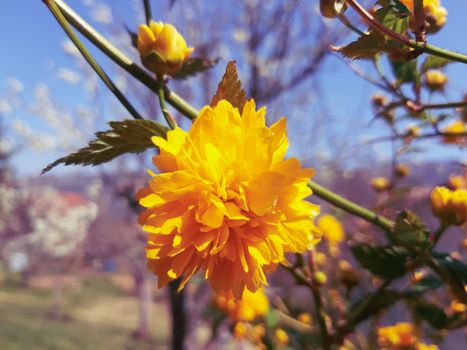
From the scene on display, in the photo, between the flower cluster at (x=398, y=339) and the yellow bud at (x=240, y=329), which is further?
the yellow bud at (x=240, y=329)

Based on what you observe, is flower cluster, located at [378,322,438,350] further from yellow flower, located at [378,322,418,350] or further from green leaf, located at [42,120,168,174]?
green leaf, located at [42,120,168,174]

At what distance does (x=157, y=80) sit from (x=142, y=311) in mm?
4284

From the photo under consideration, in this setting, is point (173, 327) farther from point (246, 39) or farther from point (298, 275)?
point (298, 275)

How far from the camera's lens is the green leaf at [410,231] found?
0.90ft

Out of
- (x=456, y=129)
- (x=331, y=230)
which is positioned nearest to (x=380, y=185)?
(x=331, y=230)

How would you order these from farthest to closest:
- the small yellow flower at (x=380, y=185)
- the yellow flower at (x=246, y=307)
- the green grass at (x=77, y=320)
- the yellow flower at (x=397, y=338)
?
the green grass at (x=77, y=320), the small yellow flower at (x=380, y=185), the yellow flower at (x=246, y=307), the yellow flower at (x=397, y=338)

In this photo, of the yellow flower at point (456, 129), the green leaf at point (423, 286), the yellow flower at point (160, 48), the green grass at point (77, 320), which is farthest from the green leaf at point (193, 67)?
the green grass at point (77, 320)

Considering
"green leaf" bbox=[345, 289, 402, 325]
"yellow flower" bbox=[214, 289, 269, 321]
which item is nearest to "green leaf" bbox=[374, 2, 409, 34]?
"green leaf" bbox=[345, 289, 402, 325]

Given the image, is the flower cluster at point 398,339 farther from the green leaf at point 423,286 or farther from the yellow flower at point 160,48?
the yellow flower at point 160,48

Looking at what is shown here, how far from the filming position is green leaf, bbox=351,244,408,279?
314 millimetres

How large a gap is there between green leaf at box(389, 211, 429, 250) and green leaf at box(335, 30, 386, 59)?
0.12 metres

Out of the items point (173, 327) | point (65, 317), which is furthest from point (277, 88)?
point (65, 317)

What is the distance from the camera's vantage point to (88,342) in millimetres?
3469

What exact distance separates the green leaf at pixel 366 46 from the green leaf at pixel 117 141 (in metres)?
0.11
